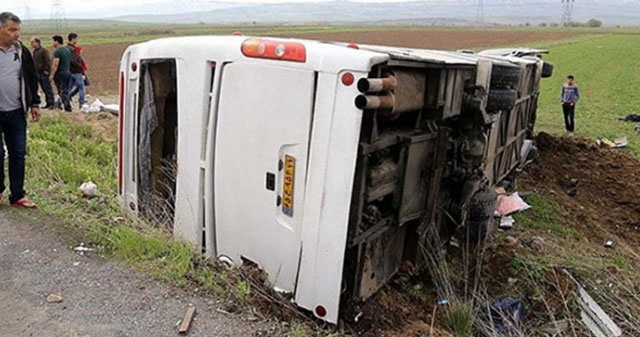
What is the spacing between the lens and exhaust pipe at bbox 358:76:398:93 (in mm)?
3311

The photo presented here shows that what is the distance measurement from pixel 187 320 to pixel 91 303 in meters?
0.63

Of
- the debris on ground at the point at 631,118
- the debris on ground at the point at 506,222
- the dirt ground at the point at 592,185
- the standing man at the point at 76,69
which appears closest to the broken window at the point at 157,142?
the debris on ground at the point at 506,222

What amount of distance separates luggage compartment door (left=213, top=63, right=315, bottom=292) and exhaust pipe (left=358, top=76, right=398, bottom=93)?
0.35 metres

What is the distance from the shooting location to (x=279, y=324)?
134 inches

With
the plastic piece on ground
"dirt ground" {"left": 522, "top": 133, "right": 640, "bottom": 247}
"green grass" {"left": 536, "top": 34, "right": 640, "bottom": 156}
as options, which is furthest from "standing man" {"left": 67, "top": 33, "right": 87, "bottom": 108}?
"green grass" {"left": 536, "top": 34, "right": 640, "bottom": 156}

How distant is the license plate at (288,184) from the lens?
12.1 ft

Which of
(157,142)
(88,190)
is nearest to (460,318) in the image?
(157,142)

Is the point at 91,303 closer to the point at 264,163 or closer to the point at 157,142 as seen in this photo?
the point at 264,163

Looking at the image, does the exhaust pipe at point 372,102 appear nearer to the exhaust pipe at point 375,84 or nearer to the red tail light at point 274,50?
the exhaust pipe at point 375,84

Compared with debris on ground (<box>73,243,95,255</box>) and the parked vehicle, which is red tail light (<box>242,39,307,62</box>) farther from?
debris on ground (<box>73,243,95,255</box>)

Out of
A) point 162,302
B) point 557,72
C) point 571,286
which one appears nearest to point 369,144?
point 162,302

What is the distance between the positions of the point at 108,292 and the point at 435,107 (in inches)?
95.2

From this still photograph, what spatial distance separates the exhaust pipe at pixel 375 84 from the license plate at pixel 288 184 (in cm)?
65

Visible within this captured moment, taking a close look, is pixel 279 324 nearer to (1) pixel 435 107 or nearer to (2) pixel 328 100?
(2) pixel 328 100
